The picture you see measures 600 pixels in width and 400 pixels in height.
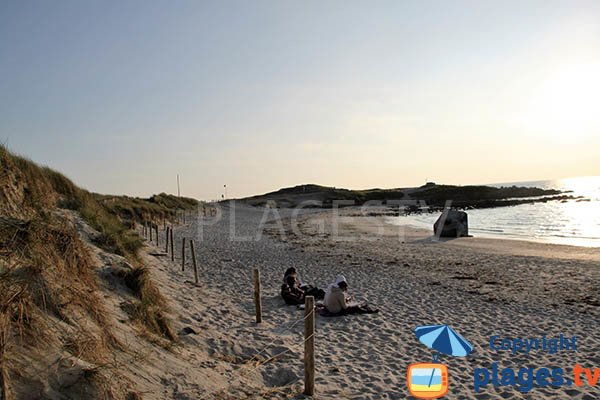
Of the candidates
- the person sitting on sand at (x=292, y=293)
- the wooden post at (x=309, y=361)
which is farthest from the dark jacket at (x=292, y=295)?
the wooden post at (x=309, y=361)

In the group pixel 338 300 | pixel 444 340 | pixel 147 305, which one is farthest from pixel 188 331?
pixel 444 340

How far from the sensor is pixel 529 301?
37.7ft

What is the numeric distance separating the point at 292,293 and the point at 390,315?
8.22 ft

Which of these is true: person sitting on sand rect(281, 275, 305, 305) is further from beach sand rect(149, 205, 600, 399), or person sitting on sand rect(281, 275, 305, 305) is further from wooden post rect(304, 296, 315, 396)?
wooden post rect(304, 296, 315, 396)

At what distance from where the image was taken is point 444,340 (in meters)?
6.54

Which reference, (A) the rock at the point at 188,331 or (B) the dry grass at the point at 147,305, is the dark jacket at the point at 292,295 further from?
(A) the rock at the point at 188,331

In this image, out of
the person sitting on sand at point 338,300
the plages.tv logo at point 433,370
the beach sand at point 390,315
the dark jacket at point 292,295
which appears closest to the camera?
the plages.tv logo at point 433,370

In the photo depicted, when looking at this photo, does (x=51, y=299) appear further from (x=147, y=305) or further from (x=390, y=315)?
(x=390, y=315)

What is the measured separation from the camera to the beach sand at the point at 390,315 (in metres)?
6.36

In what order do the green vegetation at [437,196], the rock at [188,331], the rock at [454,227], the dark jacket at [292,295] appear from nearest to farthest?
the rock at [188,331] < the dark jacket at [292,295] < the rock at [454,227] < the green vegetation at [437,196]

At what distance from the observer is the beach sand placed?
6.36 meters

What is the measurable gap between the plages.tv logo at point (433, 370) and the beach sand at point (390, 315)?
28 cm

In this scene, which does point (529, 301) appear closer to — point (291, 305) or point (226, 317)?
point (291, 305)

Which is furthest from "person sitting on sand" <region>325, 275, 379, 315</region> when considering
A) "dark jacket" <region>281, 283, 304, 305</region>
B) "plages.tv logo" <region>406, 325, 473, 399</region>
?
"plages.tv logo" <region>406, 325, 473, 399</region>
